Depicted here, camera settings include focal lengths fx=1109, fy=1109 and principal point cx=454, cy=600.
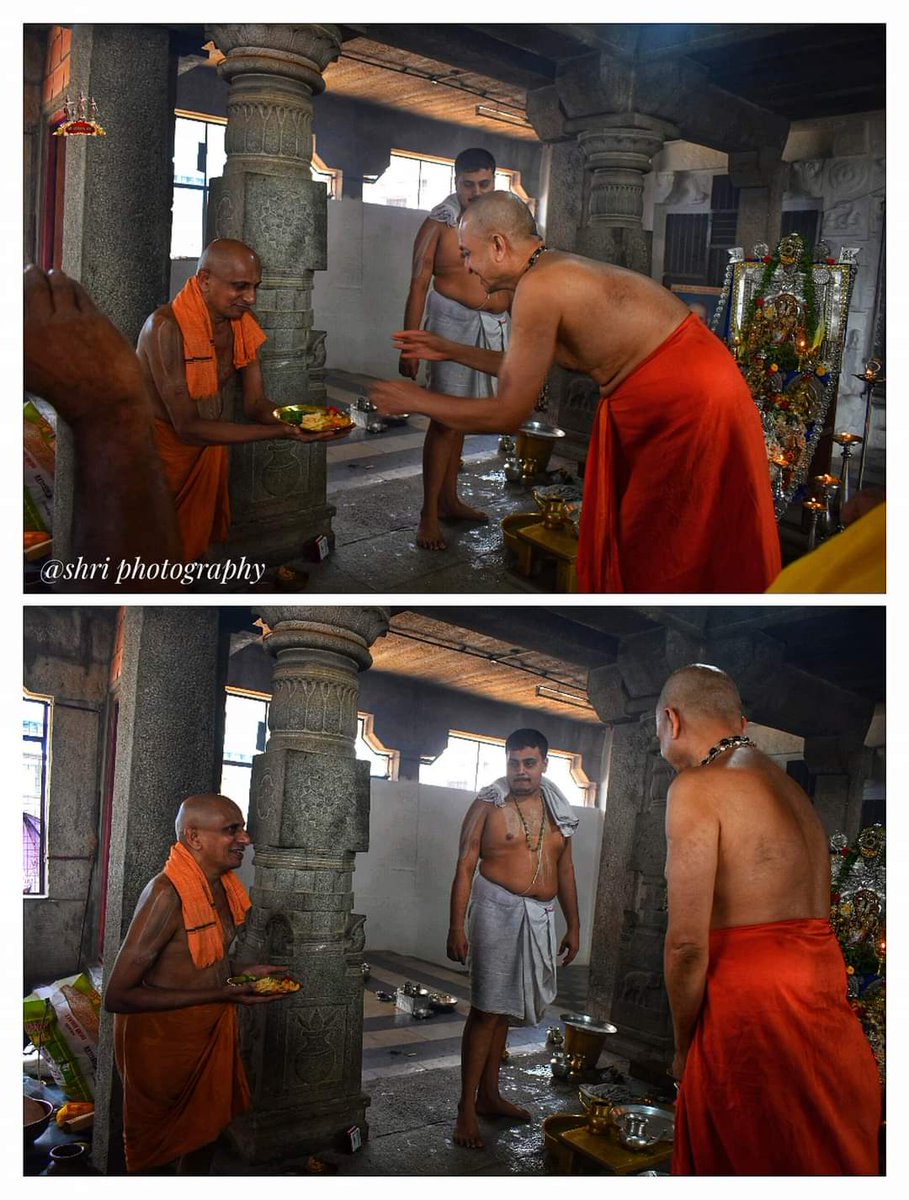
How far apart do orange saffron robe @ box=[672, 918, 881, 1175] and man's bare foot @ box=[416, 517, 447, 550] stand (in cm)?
179

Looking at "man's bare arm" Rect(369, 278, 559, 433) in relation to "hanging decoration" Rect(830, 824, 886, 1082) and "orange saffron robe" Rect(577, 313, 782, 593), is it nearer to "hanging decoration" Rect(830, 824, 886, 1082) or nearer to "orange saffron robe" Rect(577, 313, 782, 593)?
"orange saffron robe" Rect(577, 313, 782, 593)

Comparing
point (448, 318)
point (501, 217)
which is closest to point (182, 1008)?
point (501, 217)

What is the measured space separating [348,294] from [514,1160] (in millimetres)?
7037

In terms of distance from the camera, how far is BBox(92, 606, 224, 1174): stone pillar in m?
3.46

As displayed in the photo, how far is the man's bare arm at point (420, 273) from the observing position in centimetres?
409

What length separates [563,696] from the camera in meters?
5.00

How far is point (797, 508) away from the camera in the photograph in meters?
5.52

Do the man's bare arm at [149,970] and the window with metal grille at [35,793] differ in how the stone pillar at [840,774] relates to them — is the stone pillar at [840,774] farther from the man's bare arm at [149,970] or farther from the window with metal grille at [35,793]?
the window with metal grille at [35,793]

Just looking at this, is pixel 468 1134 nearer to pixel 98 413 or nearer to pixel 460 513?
pixel 460 513

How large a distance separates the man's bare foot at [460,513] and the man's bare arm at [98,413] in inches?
59.4

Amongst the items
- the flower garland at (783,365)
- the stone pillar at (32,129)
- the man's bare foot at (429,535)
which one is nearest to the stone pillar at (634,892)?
the man's bare foot at (429,535)

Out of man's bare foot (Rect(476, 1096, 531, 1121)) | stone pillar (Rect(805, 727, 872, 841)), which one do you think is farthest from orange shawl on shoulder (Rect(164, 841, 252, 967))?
stone pillar (Rect(805, 727, 872, 841))
